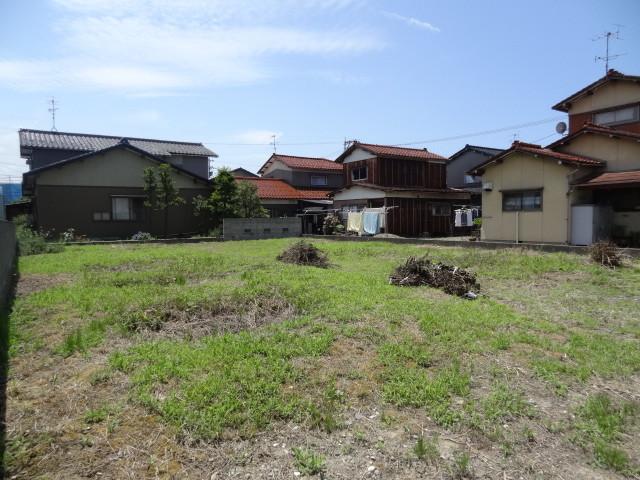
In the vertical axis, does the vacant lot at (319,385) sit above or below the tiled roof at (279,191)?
below

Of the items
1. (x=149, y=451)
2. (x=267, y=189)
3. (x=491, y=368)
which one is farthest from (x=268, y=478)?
(x=267, y=189)

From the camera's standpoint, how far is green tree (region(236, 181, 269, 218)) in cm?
2011

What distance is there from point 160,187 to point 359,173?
10.6 m

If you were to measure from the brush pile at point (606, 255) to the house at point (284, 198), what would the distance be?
53.0 ft

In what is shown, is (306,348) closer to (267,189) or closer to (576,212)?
(576,212)

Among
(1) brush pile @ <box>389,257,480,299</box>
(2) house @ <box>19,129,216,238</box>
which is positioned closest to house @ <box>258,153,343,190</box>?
(2) house @ <box>19,129,216,238</box>

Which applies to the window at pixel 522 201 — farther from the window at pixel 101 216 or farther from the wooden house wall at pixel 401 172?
the window at pixel 101 216

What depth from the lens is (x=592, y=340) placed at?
457cm

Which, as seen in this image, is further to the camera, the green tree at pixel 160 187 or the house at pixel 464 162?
the house at pixel 464 162

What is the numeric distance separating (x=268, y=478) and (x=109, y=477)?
0.89 m

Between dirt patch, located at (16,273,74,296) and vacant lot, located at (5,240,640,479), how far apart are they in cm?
66

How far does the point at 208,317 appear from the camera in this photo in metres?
5.12

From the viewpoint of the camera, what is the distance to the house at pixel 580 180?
526 inches

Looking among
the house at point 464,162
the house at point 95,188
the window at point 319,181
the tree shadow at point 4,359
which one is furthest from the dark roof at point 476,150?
the tree shadow at point 4,359
